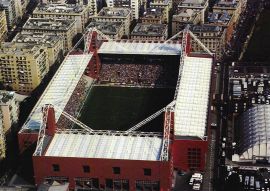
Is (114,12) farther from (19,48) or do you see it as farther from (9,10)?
(19,48)

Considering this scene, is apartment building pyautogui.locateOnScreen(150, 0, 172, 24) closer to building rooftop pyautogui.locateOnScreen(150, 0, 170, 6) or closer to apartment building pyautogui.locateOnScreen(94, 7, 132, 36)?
building rooftop pyautogui.locateOnScreen(150, 0, 170, 6)

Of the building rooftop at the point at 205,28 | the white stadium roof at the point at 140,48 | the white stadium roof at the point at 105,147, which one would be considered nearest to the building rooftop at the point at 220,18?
the building rooftop at the point at 205,28

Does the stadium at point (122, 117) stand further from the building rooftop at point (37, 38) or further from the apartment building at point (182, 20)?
the apartment building at point (182, 20)

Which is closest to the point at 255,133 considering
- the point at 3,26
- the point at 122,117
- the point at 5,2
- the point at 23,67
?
the point at 122,117

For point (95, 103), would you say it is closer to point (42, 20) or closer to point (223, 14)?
point (42, 20)

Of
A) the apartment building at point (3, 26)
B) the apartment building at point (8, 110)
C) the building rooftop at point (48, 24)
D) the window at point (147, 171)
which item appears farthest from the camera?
the apartment building at point (3, 26)

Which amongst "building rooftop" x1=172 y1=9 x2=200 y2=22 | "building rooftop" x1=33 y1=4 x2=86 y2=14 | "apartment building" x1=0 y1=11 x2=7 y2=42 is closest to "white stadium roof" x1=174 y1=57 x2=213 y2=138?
"building rooftop" x1=172 y1=9 x2=200 y2=22
